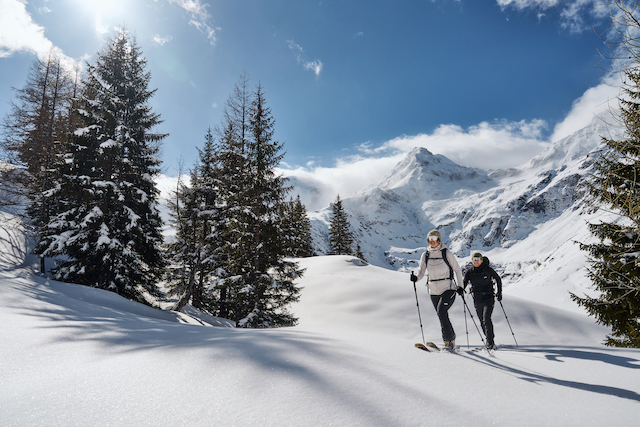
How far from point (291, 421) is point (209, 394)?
82cm

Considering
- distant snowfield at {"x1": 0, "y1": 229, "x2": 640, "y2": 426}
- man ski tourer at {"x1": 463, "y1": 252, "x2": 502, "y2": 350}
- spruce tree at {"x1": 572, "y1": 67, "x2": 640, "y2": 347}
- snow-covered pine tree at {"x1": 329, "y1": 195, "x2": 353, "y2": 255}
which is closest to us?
distant snowfield at {"x1": 0, "y1": 229, "x2": 640, "y2": 426}

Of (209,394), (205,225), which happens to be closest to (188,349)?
(209,394)

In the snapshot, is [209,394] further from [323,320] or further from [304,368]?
[323,320]

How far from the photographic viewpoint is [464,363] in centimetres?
415

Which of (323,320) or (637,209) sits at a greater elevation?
(637,209)

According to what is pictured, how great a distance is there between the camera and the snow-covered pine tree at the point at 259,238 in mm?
12367

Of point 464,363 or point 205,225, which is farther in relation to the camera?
point 205,225

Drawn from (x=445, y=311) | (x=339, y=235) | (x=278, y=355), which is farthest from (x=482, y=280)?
(x=339, y=235)

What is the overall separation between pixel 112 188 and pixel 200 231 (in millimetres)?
5088

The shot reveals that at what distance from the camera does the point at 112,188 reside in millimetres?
12703

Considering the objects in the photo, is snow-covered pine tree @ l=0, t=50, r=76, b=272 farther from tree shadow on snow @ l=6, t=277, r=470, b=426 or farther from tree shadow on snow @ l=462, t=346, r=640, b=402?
tree shadow on snow @ l=462, t=346, r=640, b=402

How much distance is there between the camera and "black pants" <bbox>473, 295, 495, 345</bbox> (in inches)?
229

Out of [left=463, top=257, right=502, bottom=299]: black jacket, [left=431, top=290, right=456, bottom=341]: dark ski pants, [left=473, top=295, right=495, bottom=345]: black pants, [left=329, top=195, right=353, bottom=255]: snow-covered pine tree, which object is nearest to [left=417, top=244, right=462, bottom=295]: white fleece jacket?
[left=431, top=290, right=456, bottom=341]: dark ski pants

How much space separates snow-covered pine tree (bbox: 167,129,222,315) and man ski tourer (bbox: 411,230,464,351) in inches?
484
